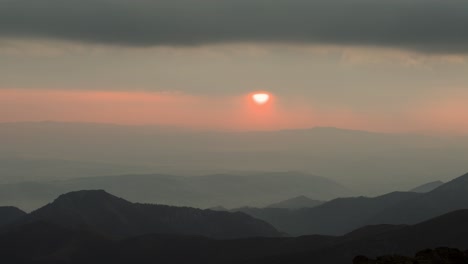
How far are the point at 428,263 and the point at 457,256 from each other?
7694 mm

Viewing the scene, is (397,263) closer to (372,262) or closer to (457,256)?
(372,262)

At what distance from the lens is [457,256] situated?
3656 inches

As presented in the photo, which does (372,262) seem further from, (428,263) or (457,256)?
(457,256)

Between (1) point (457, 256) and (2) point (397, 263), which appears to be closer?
(2) point (397, 263)

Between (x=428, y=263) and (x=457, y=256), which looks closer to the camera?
(x=428, y=263)

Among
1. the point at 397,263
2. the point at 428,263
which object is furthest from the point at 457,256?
the point at 397,263

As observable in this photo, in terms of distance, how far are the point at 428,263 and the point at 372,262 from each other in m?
7.41

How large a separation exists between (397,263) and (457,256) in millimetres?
13278

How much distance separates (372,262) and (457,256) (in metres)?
14.8

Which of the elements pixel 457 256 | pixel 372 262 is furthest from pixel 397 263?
pixel 457 256

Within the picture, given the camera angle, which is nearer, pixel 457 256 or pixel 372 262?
pixel 372 262

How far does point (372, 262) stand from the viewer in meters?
82.6

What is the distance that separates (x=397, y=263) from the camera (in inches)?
3250
